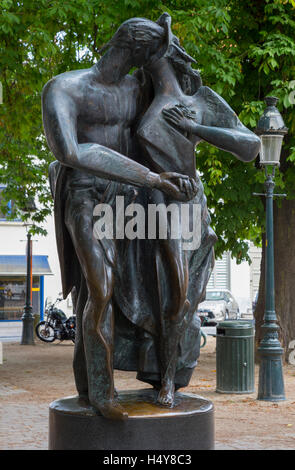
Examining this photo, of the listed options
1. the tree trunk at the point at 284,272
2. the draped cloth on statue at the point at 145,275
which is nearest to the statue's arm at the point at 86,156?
the draped cloth on statue at the point at 145,275

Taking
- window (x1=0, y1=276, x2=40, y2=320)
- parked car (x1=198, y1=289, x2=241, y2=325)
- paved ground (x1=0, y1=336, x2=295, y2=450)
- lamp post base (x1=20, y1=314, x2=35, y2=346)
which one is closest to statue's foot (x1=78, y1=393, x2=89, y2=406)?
paved ground (x1=0, y1=336, x2=295, y2=450)

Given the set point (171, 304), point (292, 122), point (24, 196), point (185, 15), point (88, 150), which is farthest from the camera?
point (24, 196)

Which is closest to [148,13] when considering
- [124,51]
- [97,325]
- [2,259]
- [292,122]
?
[292,122]

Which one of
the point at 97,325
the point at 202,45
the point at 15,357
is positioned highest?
the point at 202,45

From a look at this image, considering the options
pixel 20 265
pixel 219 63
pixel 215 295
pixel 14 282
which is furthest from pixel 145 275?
pixel 215 295

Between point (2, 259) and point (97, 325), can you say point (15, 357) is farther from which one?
point (2, 259)

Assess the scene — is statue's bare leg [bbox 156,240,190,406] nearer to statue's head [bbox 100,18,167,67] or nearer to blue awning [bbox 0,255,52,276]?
statue's head [bbox 100,18,167,67]

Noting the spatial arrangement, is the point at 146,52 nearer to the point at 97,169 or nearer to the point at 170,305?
the point at 97,169

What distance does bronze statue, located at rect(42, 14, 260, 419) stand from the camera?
4.02 metres

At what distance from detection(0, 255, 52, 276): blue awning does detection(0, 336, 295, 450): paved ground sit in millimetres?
16976

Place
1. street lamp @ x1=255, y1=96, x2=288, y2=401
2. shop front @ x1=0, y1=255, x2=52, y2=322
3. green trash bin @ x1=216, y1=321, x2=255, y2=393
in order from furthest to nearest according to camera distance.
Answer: shop front @ x1=0, y1=255, x2=52, y2=322, green trash bin @ x1=216, y1=321, x2=255, y2=393, street lamp @ x1=255, y1=96, x2=288, y2=401

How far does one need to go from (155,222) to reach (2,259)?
101ft

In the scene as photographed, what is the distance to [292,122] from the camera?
525 inches

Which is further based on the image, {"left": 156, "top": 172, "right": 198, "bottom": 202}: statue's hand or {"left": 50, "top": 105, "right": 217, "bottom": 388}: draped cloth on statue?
{"left": 50, "top": 105, "right": 217, "bottom": 388}: draped cloth on statue
